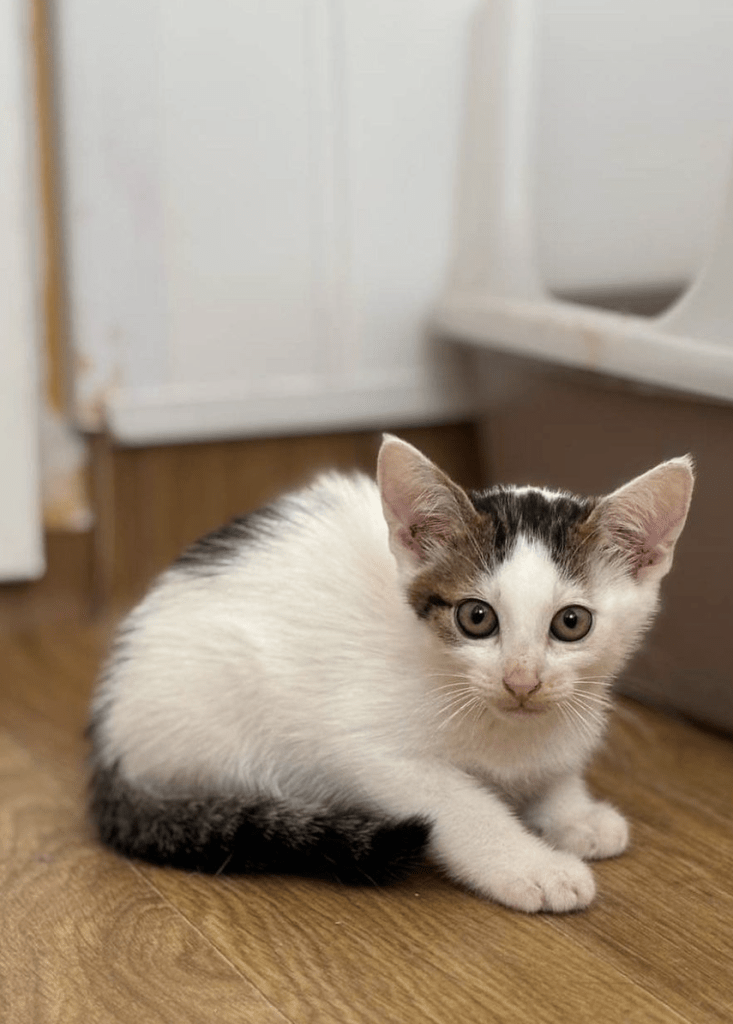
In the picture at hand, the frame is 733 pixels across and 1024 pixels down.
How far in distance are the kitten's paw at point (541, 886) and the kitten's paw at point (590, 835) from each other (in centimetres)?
9

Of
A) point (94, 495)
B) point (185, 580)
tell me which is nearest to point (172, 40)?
point (94, 495)

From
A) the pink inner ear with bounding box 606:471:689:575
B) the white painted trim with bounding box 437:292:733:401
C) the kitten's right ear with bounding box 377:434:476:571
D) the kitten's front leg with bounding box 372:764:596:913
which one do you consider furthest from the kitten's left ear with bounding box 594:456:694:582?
the white painted trim with bounding box 437:292:733:401

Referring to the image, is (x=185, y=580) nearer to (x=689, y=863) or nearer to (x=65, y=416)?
(x=689, y=863)

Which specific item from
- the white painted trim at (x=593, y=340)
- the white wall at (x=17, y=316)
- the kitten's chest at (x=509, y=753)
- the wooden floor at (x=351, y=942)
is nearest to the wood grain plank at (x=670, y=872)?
the wooden floor at (x=351, y=942)

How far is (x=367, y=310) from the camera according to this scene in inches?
83.3

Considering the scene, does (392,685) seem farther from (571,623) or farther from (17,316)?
(17,316)

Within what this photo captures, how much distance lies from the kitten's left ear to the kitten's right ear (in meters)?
0.12

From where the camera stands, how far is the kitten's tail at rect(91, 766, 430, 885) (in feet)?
3.87

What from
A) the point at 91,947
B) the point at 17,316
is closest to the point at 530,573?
the point at 91,947

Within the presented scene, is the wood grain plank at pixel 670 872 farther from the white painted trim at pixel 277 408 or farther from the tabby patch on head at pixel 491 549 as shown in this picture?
the white painted trim at pixel 277 408

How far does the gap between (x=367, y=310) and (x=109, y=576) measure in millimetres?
558

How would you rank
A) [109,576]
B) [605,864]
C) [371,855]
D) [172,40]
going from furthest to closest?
[109,576] → [172,40] → [605,864] → [371,855]

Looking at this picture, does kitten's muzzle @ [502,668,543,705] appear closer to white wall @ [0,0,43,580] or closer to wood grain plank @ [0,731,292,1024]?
wood grain plank @ [0,731,292,1024]

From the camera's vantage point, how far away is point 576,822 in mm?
1306
